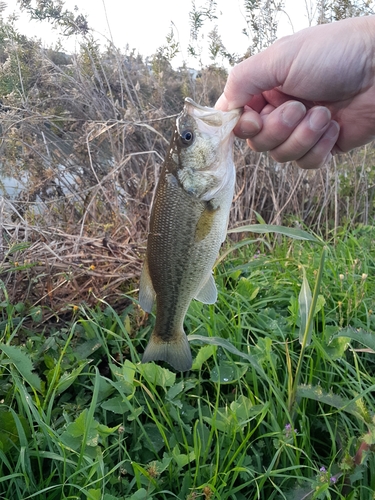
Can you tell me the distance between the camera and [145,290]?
1909 millimetres

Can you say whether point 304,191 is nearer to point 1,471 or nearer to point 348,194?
point 348,194

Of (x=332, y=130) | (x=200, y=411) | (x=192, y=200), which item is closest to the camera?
(x=192, y=200)

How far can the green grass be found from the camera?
1.66 meters

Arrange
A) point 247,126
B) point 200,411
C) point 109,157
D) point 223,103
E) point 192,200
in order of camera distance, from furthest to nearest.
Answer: point 109,157 < point 223,103 < point 247,126 < point 200,411 < point 192,200

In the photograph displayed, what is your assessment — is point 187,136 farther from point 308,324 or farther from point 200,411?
point 200,411

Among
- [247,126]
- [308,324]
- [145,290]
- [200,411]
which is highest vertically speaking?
[247,126]

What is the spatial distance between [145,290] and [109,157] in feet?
10.2

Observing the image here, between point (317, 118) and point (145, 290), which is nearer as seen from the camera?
point (145, 290)

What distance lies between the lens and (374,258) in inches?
140

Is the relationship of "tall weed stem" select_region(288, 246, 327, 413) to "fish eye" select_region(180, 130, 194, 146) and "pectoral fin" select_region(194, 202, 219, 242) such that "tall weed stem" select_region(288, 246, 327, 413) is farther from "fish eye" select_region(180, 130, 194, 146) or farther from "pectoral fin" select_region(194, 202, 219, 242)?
"fish eye" select_region(180, 130, 194, 146)

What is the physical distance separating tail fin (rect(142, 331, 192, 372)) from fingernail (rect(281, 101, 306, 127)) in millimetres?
1159

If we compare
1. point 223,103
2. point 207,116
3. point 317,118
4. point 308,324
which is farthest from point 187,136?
point 308,324

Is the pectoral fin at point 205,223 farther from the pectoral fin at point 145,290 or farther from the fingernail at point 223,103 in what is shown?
the fingernail at point 223,103

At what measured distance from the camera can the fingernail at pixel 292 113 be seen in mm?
2152
